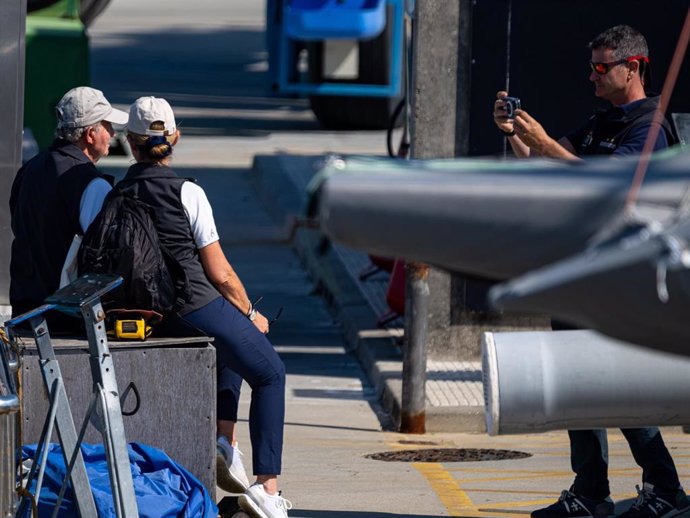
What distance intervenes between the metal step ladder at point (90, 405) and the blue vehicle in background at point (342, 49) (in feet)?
38.2

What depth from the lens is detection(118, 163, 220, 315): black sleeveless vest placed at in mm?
5816

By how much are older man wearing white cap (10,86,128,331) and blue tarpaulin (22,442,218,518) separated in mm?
658

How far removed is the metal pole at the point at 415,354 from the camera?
27.2 feet

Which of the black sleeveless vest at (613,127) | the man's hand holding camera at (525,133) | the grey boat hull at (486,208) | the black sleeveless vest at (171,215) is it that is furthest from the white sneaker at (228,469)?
the grey boat hull at (486,208)

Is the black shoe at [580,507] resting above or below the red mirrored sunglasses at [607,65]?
below

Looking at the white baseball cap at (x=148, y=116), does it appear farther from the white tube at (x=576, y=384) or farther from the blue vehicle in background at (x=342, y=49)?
the blue vehicle in background at (x=342, y=49)

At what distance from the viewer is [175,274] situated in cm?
587

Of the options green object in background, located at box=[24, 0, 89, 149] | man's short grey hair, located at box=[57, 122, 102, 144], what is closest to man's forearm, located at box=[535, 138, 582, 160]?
man's short grey hair, located at box=[57, 122, 102, 144]

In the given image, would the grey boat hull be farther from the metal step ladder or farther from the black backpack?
the black backpack

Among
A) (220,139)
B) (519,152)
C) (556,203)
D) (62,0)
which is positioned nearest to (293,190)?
(62,0)

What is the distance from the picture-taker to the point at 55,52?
53.1 feet

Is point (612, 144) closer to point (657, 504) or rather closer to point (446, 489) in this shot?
point (657, 504)

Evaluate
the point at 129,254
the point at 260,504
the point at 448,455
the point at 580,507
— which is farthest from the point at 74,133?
the point at 448,455

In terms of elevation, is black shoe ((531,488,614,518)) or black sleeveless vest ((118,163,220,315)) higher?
black sleeveless vest ((118,163,220,315))
